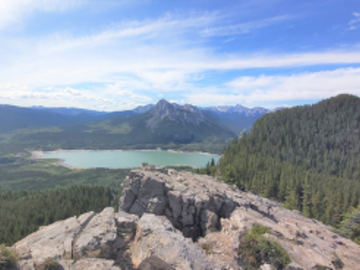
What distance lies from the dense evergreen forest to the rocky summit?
26.3 m

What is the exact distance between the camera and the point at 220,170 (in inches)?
2768

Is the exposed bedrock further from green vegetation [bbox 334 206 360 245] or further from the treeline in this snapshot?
the treeline

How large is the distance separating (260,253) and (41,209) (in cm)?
5674

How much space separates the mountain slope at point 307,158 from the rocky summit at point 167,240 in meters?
26.5

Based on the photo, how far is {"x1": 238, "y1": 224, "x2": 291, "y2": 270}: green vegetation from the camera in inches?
665

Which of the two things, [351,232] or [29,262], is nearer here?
[29,262]

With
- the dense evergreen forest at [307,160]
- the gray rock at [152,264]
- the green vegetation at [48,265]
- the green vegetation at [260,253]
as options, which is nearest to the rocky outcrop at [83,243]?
the green vegetation at [48,265]

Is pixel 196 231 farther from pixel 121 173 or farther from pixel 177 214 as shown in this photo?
pixel 121 173

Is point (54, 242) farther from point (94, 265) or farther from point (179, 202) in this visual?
point (179, 202)

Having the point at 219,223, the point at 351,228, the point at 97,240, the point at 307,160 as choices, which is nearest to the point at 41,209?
the point at 219,223

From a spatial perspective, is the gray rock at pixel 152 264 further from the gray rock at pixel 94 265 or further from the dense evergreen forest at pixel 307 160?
the dense evergreen forest at pixel 307 160

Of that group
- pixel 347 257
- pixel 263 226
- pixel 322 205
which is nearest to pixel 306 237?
pixel 347 257

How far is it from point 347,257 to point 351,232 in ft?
66.6

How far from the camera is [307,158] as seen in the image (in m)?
78.3
